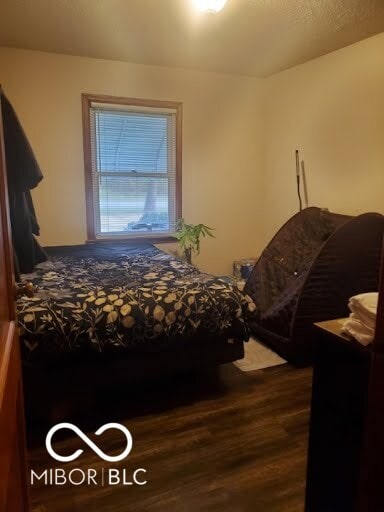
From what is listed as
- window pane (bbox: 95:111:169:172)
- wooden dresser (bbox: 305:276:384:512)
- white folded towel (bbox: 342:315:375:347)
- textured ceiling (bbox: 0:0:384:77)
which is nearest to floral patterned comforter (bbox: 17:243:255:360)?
wooden dresser (bbox: 305:276:384:512)

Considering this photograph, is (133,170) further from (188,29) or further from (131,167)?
(188,29)

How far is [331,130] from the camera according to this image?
11.5ft

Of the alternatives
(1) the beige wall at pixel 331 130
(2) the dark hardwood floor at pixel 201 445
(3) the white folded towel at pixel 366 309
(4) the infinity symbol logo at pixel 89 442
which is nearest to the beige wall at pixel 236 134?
(1) the beige wall at pixel 331 130

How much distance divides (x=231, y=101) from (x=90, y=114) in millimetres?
1566

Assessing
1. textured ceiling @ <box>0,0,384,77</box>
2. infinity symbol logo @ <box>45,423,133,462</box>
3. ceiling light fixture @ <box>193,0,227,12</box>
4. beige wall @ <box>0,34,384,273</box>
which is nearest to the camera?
infinity symbol logo @ <box>45,423,133,462</box>

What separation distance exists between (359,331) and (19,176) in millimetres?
1960

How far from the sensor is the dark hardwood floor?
1.61 metres

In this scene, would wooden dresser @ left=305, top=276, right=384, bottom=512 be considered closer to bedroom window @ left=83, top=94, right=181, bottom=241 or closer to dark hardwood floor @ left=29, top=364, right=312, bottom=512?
dark hardwood floor @ left=29, top=364, right=312, bottom=512

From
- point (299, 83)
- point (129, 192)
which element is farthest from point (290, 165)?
point (129, 192)

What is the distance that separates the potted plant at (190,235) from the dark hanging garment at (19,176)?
6.10ft

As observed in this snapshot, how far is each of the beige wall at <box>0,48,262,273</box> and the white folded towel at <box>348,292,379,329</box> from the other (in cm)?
322

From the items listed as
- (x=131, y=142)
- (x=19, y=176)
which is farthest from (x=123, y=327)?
(x=131, y=142)

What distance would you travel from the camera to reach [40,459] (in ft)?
6.04

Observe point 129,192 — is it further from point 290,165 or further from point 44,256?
point 290,165
